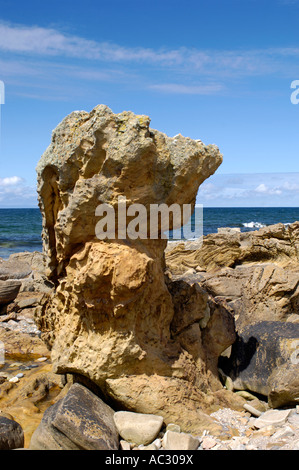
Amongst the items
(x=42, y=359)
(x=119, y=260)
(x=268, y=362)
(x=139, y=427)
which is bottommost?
(x=42, y=359)

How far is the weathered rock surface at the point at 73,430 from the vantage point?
366cm

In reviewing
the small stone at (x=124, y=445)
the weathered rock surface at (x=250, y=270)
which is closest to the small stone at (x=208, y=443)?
the small stone at (x=124, y=445)

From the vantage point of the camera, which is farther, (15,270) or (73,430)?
(15,270)

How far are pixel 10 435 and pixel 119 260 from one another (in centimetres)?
188

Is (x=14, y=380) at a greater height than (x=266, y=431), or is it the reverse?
(x=266, y=431)

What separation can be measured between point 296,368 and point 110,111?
10.9 feet

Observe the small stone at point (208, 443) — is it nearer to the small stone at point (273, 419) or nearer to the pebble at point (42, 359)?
the small stone at point (273, 419)

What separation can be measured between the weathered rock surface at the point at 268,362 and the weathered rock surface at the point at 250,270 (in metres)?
0.89

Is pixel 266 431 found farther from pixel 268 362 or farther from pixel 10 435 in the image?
pixel 10 435

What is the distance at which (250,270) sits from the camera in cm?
898

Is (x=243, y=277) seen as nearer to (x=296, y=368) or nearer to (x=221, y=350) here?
(x=221, y=350)

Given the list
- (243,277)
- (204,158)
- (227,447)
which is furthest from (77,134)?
(243,277)

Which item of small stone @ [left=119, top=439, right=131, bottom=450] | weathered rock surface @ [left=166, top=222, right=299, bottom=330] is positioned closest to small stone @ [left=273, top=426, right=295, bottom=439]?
small stone @ [left=119, top=439, right=131, bottom=450]

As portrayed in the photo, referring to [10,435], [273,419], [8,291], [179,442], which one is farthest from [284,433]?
[8,291]
